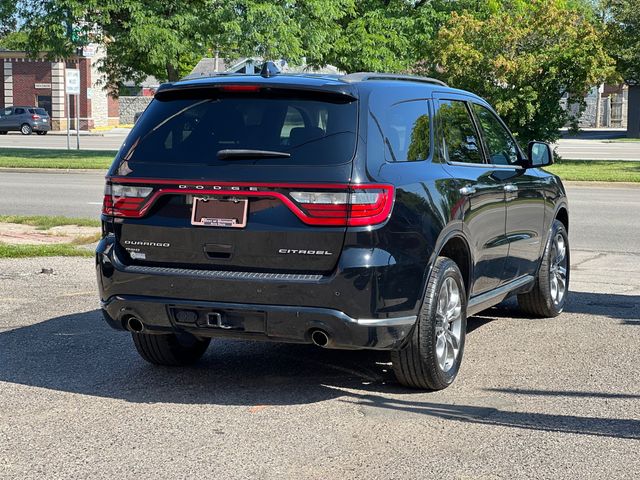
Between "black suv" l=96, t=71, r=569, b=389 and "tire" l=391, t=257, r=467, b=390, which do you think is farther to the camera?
"tire" l=391, t=257, r=467, b=390

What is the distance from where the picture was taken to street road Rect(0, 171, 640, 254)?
14.4 meters

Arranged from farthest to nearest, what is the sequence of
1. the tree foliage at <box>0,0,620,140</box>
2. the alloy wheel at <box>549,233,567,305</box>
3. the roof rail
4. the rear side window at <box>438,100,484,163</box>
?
the tree foliage at <box>0,0,620,140</box> < the alloy wheel at <box>549,233,567,305</box> < the rear side window at <box>438,100,484,163</box> < the roof rail

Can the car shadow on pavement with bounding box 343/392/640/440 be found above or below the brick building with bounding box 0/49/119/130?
below

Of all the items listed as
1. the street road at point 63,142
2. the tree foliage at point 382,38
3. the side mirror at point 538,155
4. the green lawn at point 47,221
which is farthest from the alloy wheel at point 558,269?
the street road at point 63,142

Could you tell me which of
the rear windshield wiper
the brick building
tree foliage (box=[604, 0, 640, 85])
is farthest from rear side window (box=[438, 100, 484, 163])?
the brick building

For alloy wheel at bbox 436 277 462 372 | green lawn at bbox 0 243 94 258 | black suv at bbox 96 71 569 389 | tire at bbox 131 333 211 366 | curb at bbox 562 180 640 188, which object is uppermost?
black suv at bbox 96 71 569 389

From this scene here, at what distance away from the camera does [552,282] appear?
8.77 m

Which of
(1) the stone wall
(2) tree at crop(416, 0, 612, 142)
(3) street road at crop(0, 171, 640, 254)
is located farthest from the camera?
(1) the stone wall

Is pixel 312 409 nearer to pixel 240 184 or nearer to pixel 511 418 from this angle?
pixel 511 418

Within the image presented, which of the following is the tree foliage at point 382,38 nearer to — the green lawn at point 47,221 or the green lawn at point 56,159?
the green lawn at point 56,159

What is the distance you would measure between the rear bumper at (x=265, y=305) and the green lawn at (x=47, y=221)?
→ 9.04 meters

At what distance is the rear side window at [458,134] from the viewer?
6.84 metres

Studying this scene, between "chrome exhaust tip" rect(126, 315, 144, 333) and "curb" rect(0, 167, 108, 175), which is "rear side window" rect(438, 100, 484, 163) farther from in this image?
"curb" rect(0, 167, 108, 175)

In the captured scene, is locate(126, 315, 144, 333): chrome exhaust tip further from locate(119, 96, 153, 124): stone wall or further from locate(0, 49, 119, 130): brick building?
locate(119, 96, 153, 124): stone wall
